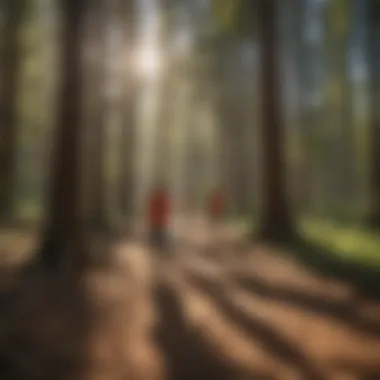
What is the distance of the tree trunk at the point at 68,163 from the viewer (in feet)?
8.51

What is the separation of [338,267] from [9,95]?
2022mm

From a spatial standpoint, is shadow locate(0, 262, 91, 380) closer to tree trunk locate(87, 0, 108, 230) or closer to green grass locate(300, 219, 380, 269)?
tree trunk locate(87, 0, 108, 230)

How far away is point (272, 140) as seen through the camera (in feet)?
9.26

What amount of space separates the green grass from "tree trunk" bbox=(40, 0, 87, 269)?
1246 millimetres

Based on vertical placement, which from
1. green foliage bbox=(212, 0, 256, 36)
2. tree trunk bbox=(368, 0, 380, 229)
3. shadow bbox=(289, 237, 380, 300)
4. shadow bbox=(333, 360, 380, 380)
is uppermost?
green foliage bbox=(212, 0, 256, 36)

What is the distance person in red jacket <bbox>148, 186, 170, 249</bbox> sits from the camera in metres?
2.62

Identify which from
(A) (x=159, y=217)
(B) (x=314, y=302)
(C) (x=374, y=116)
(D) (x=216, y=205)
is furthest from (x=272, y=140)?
(B) (x=314, y=302)

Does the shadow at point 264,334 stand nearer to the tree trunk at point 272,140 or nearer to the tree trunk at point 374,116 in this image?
the tree trunk at point 272,140

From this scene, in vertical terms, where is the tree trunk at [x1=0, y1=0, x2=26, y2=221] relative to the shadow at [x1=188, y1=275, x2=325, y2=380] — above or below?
above

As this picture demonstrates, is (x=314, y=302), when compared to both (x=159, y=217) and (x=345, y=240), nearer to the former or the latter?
(x=345, y=240)

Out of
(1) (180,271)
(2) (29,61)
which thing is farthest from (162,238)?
(2) (29,61)

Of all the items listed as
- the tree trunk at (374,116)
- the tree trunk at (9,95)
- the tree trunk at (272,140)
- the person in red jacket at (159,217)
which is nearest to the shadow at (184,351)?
the person in red jacket at (159,217)

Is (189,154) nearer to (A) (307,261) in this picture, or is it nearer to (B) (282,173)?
(B) (282,173)

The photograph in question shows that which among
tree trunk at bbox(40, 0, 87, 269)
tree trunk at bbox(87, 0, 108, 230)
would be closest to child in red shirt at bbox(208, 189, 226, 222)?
tree trunk at bbox(87, 0, 108, 230)
